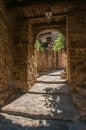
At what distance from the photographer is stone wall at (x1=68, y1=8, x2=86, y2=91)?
17.8ft

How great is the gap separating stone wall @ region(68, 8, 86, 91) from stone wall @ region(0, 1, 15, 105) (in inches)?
88.6

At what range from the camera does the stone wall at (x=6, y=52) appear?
4742mm

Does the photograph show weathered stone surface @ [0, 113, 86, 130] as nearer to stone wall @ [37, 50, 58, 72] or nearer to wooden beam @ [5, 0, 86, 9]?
wooden beam @ [5, 0, 86, 9]

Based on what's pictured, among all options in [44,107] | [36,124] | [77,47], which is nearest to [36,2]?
[77,47]

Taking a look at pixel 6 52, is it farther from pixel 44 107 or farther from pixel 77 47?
pixel 77 47

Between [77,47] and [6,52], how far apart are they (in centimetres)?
257

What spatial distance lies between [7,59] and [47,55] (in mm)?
11027

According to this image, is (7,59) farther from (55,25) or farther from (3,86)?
(55,25)

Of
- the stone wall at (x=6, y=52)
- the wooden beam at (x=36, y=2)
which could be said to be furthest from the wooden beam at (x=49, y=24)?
the wooden beam at (x=36, y=2)

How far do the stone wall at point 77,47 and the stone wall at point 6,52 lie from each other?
2251 mm

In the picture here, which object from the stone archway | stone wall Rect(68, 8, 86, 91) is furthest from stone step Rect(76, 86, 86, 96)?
the stone archway

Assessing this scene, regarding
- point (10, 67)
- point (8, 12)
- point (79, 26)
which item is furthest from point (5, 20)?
point (79, 26)

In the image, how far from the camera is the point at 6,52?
17.0 ft

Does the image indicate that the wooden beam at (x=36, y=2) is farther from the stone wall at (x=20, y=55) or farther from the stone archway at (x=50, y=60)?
the stone archway at (x=50, y=60)
